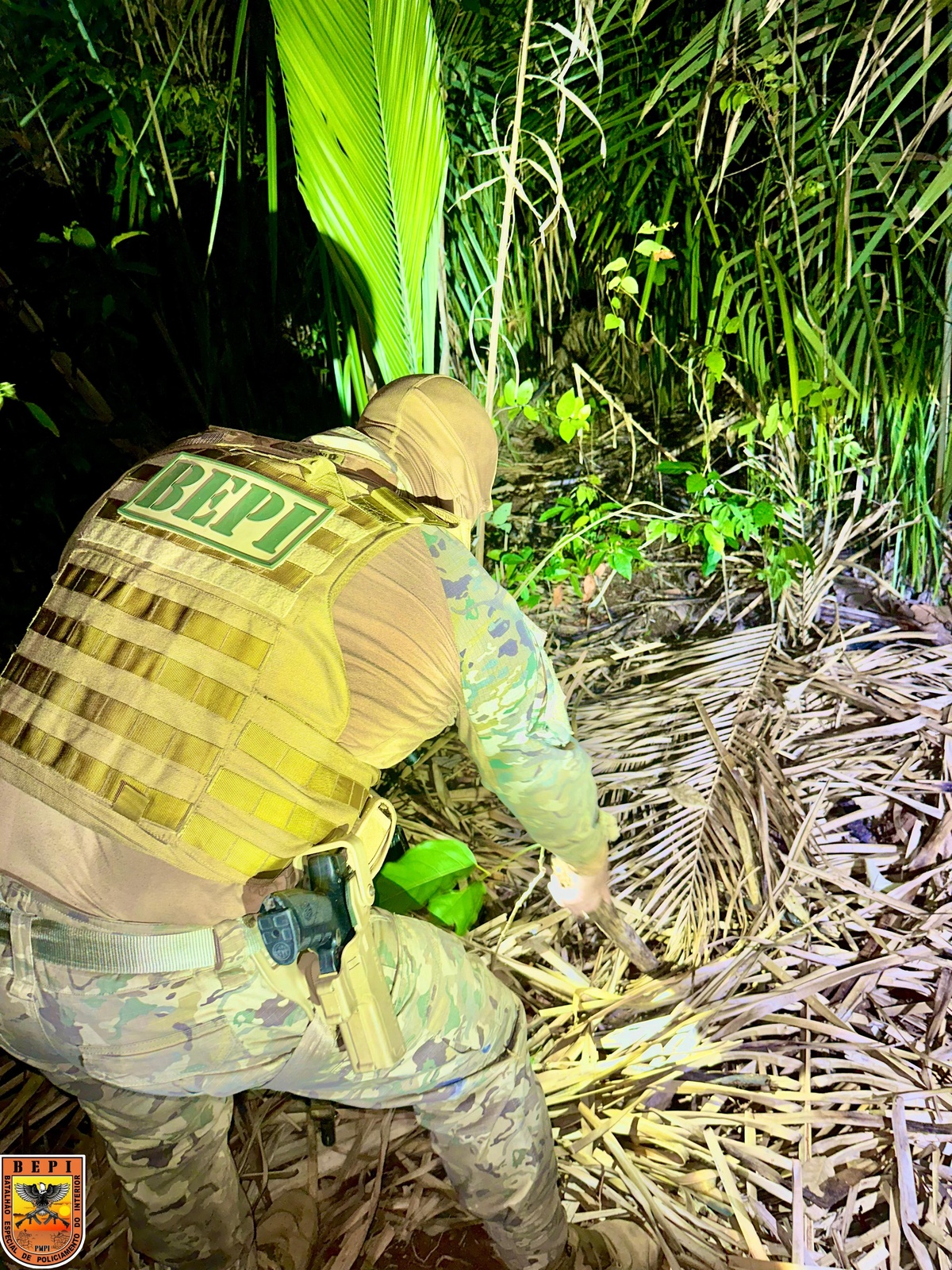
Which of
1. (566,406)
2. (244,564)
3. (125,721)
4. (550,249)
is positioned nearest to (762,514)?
(566,406)

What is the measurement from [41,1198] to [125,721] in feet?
2.65

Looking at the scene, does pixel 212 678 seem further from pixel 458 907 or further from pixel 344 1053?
pixel 458 907

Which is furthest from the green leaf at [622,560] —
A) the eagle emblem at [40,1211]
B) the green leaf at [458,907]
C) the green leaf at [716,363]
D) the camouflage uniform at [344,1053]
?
the eagle emblem at [40,1211]

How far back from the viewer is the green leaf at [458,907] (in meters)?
1.39

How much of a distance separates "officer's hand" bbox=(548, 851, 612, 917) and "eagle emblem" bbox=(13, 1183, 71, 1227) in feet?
2.57

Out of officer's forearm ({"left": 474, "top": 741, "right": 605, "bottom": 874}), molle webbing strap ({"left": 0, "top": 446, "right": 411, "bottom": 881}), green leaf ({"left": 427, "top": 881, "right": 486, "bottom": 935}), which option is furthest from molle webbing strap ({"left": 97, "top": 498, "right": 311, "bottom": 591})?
green leaf ({"left": 427, "top": 881, "right": 486, "bottom": 935})

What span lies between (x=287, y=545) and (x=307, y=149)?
82cm

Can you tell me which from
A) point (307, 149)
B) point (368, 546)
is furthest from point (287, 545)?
point (307, 149)

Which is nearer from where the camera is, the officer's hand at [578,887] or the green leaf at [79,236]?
the officer's hand at [578,887]

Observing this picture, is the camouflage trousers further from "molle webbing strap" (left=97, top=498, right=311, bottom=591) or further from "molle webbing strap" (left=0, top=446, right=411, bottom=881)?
"molle webbing strap" (left=97, top=498, right=311, bottom=591)

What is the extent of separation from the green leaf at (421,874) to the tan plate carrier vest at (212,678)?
60 centimetres

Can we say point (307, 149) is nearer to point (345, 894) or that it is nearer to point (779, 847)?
point (345, 894)

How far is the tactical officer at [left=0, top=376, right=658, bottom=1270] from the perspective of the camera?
74 centimetres

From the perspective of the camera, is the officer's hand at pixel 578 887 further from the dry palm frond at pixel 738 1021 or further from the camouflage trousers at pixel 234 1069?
the dry palm frond at pixel 738 1021
